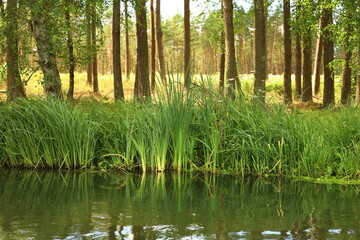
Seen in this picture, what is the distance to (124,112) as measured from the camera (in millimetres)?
7312

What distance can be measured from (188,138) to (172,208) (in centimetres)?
203

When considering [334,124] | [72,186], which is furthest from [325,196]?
[72,186]

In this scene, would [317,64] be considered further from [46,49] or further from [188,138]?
[188,138]

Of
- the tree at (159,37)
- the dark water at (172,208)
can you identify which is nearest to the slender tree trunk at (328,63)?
the tree at (159,37)

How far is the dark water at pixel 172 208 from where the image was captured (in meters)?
3.31

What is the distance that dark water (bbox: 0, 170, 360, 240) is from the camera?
10.9 feet

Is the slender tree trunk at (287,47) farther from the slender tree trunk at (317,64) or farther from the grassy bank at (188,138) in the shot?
the grassy bank at (188,138)

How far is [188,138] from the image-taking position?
239 inches

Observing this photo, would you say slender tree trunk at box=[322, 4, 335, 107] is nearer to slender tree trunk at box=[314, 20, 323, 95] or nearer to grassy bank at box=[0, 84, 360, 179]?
slender tree trunk at box=[314, 20, 323, 95]

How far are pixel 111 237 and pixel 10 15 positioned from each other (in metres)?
8.11

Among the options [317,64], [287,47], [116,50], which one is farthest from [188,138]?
[317,64]

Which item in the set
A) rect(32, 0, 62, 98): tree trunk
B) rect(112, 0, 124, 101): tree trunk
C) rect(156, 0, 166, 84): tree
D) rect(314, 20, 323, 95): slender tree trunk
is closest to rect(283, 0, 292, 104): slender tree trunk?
rect(314, 20, 323, 95): slender tree trunk

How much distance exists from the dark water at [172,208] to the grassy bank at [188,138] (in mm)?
411

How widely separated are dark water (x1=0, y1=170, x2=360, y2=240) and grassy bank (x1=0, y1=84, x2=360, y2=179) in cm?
41
